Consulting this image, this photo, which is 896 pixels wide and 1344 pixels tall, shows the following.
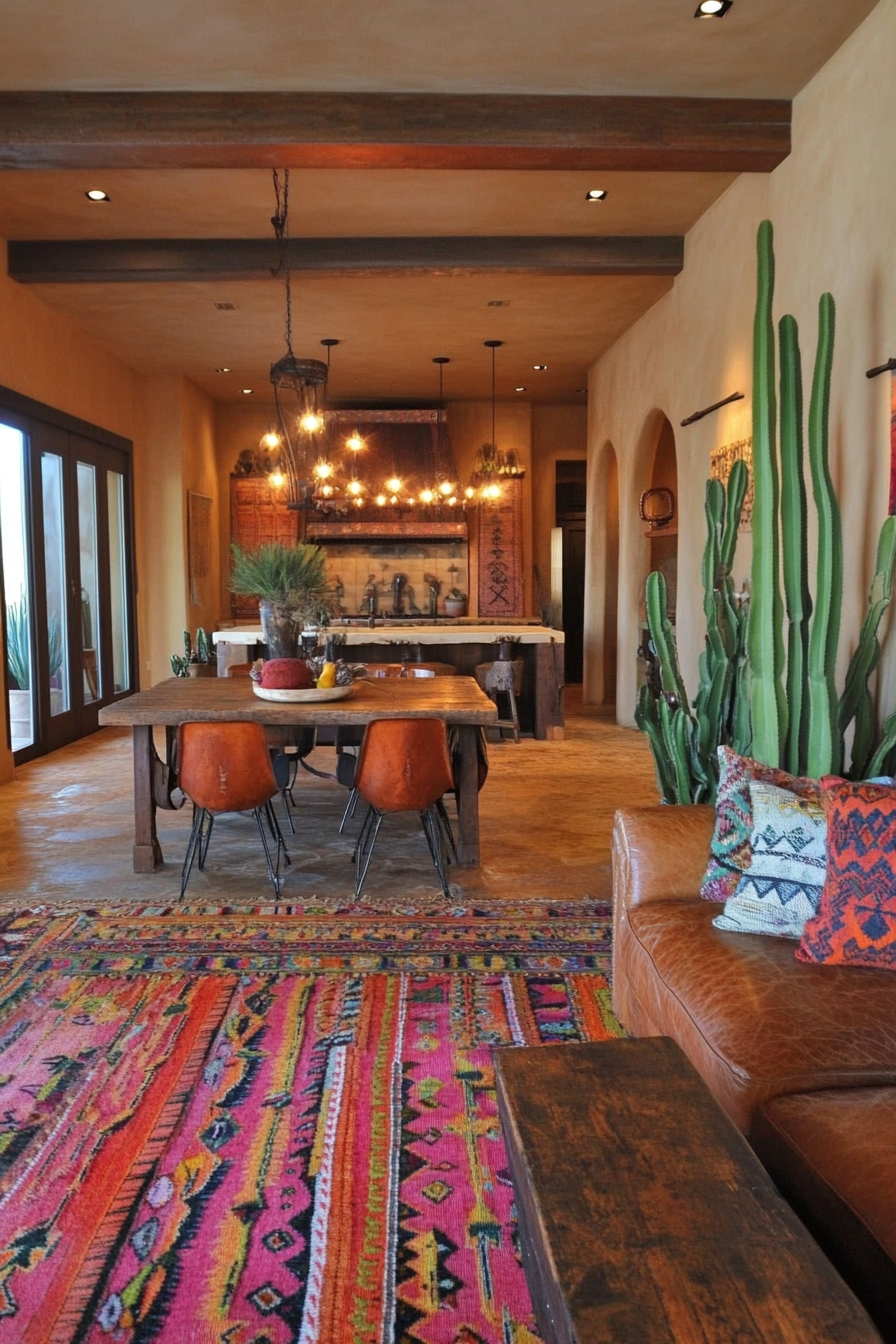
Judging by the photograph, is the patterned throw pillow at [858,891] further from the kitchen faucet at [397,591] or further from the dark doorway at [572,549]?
the dark doorway at [572,549]

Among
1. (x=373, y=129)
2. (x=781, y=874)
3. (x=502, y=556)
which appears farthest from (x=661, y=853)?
(x=502, y=556)

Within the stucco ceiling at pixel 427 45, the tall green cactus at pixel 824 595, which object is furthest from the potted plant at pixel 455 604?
the tall green cactus at pixel 824 595

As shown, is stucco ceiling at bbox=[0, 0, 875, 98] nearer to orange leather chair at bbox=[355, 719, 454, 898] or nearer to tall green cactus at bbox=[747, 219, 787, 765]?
tall green cactus at bbox=[747, 219, 787, 765]

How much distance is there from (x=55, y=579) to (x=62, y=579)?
79mm

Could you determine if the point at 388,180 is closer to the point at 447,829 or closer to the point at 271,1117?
the point at 447,829

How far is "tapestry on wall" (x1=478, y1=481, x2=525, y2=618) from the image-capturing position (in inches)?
444

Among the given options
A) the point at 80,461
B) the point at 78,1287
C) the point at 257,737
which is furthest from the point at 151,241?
the point at 78,1287

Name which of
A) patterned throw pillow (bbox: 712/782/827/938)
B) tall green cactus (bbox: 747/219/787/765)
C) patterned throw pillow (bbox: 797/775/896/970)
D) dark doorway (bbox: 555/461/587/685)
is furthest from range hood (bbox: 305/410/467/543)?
patterned throw pillow (bbox: 797/775/896/970)

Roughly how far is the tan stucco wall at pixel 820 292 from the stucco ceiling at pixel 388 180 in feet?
0.69

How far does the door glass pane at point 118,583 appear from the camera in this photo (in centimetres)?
880

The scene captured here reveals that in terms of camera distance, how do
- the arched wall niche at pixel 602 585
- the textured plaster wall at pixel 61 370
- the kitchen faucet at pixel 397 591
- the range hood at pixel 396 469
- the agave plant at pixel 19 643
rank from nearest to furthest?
the textured plaster wall at pixel 61 370 < the agave plant at pixel 19 643 < the arched wall niche at pixel 602 585 < the range hood at pixel 396 469 < the kitchen faucet at pixel 397 591

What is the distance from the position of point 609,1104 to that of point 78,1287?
108 cm

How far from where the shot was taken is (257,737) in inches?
151

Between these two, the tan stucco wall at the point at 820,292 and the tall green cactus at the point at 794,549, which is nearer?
the tall green cactus at the point at 794,549
